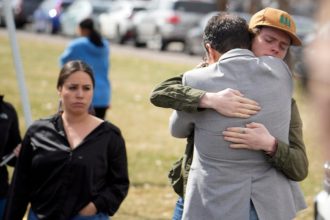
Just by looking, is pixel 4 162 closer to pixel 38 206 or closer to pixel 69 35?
pixel 38 206

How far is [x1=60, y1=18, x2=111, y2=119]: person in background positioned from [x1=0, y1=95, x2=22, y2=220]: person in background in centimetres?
380

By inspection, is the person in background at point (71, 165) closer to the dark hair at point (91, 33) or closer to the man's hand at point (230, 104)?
the man's hand at point (230, 104)

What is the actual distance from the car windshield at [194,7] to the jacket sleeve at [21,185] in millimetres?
24593

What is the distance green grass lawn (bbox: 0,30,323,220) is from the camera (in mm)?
8445

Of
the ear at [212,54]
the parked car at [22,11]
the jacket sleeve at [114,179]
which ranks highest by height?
the ear at [212,54]

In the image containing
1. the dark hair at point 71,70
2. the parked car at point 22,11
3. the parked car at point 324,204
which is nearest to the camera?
the dark hair at point 71,70

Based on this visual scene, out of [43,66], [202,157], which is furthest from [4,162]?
[43,66]

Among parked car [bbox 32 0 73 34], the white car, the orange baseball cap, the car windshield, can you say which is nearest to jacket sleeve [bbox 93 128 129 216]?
the orange baseball cap

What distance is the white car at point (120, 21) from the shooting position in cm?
3222

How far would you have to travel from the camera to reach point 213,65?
12.6ft

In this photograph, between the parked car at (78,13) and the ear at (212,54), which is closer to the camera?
the ear at (212,54)

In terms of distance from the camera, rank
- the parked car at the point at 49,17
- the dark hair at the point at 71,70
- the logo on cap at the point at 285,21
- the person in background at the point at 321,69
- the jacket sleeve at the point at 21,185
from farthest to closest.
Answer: the parked car at the point at 49,17 → the dark hair at the point at 71,70 → the jacket sleeve at the point at 21,185 → the logo on cap at the point at 285,21 → the person in background at the point at 321,69

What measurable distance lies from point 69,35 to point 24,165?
101 feet

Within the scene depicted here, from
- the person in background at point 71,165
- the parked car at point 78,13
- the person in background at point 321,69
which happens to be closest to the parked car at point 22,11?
the parked car at point 78,13
